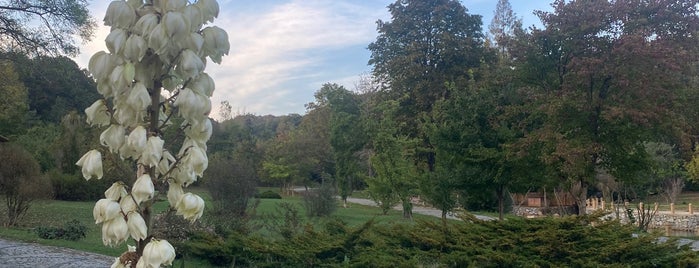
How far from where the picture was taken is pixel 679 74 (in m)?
16.8

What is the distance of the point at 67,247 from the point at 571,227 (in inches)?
394

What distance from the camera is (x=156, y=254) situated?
163cm

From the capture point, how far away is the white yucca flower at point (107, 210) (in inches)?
65.8

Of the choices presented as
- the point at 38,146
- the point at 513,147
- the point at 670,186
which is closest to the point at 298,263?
the point at 513,147

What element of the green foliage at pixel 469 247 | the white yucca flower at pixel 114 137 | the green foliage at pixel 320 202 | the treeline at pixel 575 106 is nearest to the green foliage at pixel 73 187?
the green foliage at pixel 320 202

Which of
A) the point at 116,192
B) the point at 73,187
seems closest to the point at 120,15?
the point at 116,192

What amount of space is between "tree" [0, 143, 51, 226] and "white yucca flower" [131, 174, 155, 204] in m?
15.9

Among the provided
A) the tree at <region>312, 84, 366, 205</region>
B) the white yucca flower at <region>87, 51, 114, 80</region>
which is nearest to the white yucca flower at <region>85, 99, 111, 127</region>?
the white yucca flower at <region>87, 51, 114, 80</region>

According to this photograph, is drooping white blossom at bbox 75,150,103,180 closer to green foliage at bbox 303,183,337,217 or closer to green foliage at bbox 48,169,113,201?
green foliage at bbox 303,183,337,217

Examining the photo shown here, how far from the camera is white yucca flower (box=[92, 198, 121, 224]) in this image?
1.67 metres

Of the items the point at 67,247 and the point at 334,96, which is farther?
the point at 334,96

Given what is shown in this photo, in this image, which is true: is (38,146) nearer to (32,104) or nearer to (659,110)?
(32,104)

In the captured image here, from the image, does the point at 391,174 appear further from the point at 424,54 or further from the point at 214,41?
the point at 214,41

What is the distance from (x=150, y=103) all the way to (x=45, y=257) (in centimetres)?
1098
